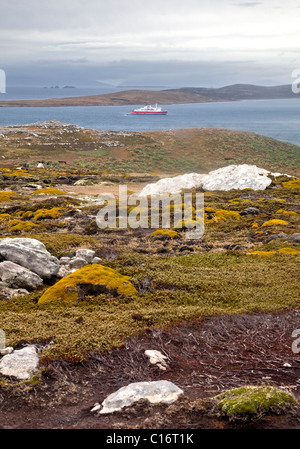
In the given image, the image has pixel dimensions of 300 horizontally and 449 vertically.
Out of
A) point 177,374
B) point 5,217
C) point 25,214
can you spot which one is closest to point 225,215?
point 25,214

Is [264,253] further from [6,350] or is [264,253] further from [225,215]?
[6,350]

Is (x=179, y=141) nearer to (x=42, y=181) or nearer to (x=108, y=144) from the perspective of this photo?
(x=108, y=144)

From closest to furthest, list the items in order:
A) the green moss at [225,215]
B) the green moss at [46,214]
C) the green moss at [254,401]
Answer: the green moss at [254,401] < the green moss at [225,215] < the green moss at [46,214]

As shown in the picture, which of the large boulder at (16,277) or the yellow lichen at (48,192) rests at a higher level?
the large boulder at (16,277)

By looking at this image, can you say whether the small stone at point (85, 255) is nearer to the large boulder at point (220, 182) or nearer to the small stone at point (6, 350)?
the small stone at point (6, 350)

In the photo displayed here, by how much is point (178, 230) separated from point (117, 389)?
19496mm

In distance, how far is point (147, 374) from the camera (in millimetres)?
8258

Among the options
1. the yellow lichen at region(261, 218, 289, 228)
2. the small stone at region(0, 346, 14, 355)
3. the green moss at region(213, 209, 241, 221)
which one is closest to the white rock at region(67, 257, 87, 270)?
the small stone at region(0, 346, 14, 355)

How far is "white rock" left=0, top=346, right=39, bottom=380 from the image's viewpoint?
316 inches

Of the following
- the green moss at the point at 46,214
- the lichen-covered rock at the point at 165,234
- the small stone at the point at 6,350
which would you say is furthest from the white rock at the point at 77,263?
the green moss at the point at 46,214

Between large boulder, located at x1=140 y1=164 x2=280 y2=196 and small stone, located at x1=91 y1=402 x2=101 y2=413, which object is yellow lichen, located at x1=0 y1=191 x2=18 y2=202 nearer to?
large boulder, located at x1=140 y1=164 x2=280 y2=196

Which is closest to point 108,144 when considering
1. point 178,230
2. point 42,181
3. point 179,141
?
point 179,141

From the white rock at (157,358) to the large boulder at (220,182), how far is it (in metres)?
36.5

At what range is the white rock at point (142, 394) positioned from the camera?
6.97 metres
